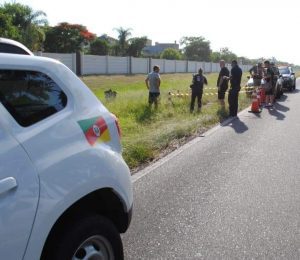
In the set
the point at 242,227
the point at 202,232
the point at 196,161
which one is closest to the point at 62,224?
the point at 202,232

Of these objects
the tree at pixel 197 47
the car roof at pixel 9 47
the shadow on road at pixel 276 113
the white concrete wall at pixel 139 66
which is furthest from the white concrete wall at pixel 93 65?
the tree at pixel 197 47

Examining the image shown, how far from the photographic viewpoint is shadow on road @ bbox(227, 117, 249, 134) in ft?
41.8

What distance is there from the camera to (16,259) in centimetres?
259

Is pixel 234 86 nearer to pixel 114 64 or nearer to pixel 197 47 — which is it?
pixel 114 64

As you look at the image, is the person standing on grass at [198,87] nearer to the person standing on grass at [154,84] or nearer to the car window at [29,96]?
the person standing on grass at [154,84]

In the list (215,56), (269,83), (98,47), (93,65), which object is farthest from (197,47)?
(269,83)

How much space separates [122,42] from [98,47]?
4428mm

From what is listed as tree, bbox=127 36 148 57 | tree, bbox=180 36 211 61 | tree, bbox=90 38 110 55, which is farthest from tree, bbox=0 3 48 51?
tree, bbox=180 36 211 61

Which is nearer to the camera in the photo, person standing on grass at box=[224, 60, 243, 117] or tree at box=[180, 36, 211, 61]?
person standing on grass at box=[224, 60, 243, 117]

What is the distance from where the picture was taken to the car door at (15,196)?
99.1 inches

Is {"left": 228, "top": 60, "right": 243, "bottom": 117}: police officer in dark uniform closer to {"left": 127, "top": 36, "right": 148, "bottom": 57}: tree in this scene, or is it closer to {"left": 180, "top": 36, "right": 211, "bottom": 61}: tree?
{"left": 127, "top": 36, "right": 148, "bottom": 57}: tree

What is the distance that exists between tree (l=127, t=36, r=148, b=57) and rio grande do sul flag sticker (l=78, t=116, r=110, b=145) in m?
67.3

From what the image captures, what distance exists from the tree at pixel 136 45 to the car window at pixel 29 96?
222 ft

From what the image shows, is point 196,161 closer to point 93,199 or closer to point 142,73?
point 93,199
